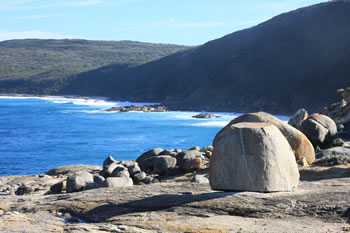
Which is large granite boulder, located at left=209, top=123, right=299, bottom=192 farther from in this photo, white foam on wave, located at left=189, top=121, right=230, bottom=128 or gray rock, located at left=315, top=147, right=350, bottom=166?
white foam on wave, located at left=189, top=121, right=230, bottom=128

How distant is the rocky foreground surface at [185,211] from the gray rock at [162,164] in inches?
306

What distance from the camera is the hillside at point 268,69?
230ft

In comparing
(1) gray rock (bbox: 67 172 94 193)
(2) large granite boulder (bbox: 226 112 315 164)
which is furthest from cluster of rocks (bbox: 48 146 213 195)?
(2) large granite boulder (bbox: 226 112 315 164)

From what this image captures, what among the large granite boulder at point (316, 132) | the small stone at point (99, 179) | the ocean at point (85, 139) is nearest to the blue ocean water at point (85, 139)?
the ocean at point (85, 139)

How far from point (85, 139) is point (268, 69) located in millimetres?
45262

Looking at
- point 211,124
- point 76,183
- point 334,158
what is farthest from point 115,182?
point 211,124

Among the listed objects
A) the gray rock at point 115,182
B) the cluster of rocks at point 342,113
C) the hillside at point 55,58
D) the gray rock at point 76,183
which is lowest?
the gray rock at point 76,183

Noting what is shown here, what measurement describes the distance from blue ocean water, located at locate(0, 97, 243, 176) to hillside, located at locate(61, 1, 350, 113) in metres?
13.9

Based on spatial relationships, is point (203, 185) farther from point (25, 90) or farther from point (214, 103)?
point (25, 90)

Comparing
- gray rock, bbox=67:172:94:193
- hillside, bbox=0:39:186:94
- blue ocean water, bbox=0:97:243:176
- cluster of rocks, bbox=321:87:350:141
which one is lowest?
blue ocean water, bbox=0:97:243:176

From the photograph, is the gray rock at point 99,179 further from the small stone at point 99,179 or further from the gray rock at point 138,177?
the gray rock at point 138,177

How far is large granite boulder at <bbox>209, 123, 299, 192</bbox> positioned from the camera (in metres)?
8.34

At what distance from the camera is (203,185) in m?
9.48

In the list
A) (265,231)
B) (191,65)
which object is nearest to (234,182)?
(265,231)
